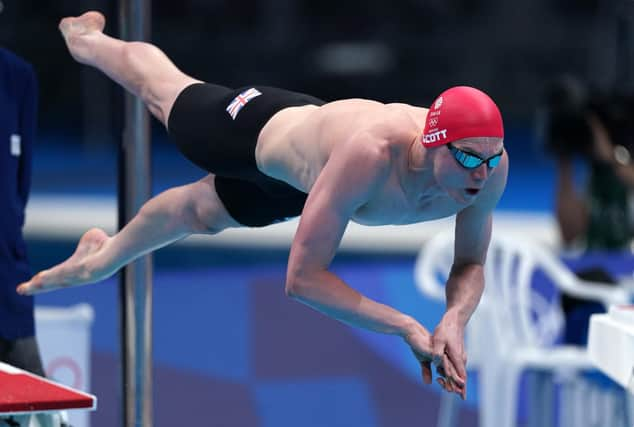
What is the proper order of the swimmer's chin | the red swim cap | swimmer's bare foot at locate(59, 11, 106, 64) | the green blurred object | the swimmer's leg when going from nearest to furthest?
the red swim cap < the swimmer's chin < the swimmer's leg < swimmer's bare foot at locate(59, 11, 106, 64) < the green blurred object

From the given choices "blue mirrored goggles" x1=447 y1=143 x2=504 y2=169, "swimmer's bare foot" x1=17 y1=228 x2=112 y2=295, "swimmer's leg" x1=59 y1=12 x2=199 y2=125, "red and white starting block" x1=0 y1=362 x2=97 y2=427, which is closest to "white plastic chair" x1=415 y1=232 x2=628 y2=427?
"swimmer's bare foot" x1=17 y1=228 x2=112 y2=295

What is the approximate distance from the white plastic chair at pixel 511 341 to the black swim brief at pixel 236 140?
1.57 meters

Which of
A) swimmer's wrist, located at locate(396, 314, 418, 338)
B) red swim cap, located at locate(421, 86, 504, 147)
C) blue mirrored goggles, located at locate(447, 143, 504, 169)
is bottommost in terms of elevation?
swimmer's wrist, located at locate(396, 314, 418, 338)

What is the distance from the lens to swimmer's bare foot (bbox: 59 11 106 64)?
158 inches

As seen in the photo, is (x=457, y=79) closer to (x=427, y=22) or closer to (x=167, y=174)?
(x=427, y=22)

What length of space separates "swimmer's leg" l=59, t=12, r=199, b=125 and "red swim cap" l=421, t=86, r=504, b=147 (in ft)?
3.77

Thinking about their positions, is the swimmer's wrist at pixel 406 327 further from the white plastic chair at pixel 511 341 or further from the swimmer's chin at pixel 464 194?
the white plastic chair at pixel 511 341

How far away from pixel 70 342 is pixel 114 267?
847 mm

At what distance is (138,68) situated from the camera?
12.7 ft

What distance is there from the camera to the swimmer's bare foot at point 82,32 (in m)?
4.00

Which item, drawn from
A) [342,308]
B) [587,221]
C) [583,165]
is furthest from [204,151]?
[583,165]

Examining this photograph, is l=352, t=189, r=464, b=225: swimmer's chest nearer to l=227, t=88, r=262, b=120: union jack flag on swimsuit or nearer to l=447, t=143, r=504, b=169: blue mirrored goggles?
l=447, t=143, r=504, b=169: blue mirrored goggles


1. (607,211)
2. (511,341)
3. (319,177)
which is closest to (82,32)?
(319,177)

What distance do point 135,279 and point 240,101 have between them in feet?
2.71
